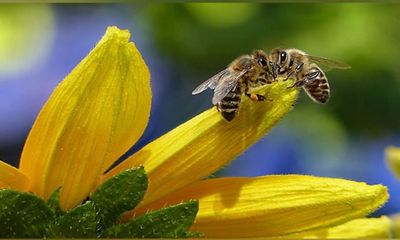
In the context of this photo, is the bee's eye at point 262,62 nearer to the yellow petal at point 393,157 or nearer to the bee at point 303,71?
the bee at point 303,71

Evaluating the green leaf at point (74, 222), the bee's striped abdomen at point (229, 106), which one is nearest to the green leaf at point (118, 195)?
the green leaf at point (74, 222)

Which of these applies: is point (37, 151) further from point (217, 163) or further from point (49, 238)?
point (217, 163)

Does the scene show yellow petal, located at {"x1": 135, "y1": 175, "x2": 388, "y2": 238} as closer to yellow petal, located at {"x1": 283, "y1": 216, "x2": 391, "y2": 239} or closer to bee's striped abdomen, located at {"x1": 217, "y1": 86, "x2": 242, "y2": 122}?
yellow petal, located at {"x1": 283, "y1": 216, "x2": 391, "y2": 239}

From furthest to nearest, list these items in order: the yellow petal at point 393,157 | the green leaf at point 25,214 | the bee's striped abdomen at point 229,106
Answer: the yellow petal at point 393,157 → the bee's striped abdomen at point 229,106 → the green leaf at point 25,214

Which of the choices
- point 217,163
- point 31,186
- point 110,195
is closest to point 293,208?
point 217,163

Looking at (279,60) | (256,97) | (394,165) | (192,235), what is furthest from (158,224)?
(394,165)

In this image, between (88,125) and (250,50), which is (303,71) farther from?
(88,125)
